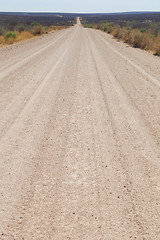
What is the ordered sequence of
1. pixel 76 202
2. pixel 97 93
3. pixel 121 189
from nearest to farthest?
pixel 76 202 < pixel 121 189 < pixel 97 93

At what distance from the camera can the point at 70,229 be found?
2.66 meters

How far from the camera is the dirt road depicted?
8.99ft

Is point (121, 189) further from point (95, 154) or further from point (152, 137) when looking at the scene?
point (152, 137)

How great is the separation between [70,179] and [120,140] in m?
1.56

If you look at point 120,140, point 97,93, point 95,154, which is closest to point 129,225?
point 95,154

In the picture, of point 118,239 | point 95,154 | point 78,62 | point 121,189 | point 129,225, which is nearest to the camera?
point 118,239

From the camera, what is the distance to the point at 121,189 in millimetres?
3297

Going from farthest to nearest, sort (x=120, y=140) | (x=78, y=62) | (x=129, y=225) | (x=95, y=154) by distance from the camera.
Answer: (x=78, y=62), (x=120, y=140), (x=95, y=154), (x=129, y=225)

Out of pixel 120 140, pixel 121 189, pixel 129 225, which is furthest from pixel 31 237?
pixel 120 140

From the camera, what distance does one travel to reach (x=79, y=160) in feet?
13.0

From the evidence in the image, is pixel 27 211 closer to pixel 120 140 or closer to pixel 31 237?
pixel 31 237

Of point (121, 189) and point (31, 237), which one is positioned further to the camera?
point (121, 189)

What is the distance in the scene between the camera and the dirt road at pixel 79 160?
2.74 m

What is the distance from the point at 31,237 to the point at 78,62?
10.1 metres
